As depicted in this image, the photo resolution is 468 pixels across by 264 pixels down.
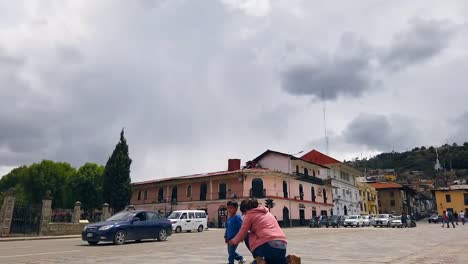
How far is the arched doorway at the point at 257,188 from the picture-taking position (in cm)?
4638

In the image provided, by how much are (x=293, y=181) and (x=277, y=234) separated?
47.9 meters

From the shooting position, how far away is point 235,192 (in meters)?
46.5

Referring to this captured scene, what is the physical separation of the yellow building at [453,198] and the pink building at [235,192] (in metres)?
38.0

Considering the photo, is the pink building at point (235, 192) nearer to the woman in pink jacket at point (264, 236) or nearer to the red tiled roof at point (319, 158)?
the red tiled roof at point (319, 158)

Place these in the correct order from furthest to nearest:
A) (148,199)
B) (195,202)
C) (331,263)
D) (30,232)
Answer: (148,199)
(195,202)
(30,232)
(331,263)

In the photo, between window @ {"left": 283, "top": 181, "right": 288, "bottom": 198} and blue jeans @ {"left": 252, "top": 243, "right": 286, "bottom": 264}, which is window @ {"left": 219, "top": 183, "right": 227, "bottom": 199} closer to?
window @ {"left": 283, "top": 181, "right": 288, "bottom": 198}

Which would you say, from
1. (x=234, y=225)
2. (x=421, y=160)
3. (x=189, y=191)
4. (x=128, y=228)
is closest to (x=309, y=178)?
(x=189, y=191)

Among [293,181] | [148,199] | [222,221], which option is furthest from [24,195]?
[293,181]

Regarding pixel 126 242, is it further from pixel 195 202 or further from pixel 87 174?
pixel 87 174

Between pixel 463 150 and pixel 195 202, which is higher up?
pixel 463 150

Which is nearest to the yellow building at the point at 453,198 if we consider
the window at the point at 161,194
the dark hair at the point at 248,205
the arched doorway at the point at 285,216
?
the arched doorway at the point at 285,216

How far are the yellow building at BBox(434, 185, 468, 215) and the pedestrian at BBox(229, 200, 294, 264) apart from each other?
87.5 m

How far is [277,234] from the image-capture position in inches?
183

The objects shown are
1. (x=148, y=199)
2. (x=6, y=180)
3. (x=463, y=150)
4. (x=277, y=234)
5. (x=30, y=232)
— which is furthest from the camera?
(x=463, y=150)
